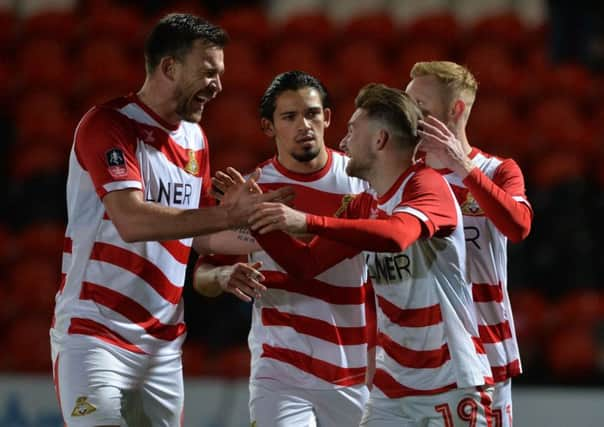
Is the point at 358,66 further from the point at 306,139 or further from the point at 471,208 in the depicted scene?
the point at 471,208

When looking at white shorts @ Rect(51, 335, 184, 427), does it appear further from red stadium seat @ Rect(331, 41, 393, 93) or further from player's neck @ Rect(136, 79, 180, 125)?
red stadium seat @ Rect(331, 41, 393, 93)

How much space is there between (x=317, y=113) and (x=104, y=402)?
61.1 inches

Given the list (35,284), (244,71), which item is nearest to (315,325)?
(35,284)

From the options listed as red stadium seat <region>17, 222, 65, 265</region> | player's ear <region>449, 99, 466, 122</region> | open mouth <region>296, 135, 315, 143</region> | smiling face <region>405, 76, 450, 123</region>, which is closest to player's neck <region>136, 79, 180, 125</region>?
open mouth <region>296, 135, 315, 143</region>

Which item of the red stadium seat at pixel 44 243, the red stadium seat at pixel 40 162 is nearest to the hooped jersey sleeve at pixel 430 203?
the red stadium seat at pixel 44 243

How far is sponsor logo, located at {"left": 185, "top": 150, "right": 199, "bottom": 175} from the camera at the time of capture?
4316mm

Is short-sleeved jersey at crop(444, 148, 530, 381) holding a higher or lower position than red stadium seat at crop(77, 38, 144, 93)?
lower

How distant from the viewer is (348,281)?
453 centimetres

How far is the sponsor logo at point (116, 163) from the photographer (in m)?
3.93

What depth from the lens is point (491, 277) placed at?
4.23m

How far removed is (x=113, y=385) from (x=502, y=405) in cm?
143

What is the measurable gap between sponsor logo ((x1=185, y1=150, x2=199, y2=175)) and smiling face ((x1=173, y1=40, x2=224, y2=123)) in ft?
0.55

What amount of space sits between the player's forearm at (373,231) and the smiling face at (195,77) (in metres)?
0.89

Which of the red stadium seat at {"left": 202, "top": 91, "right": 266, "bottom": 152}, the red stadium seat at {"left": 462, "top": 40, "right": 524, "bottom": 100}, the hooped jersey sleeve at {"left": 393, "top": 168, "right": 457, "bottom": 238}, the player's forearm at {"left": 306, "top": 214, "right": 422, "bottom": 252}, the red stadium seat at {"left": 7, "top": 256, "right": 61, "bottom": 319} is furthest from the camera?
the red stadium seat at {"left": 462, "top": 40, "right": 524, "bottom": 100}
